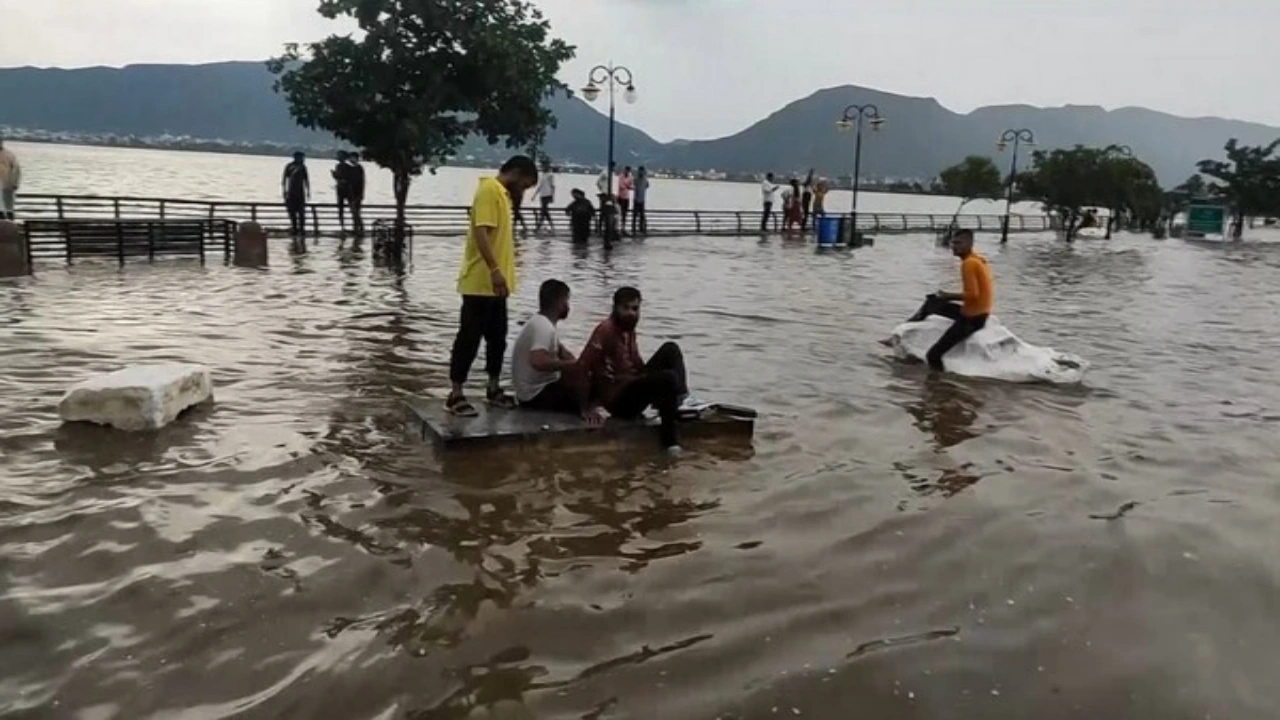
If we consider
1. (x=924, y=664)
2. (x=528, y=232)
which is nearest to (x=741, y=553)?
(x=924, y=664)

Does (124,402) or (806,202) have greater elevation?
(806,202)

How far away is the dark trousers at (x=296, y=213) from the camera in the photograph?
953 inches

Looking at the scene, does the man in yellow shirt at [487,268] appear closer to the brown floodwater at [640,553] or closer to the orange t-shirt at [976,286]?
the brown floodwater at [640,553]

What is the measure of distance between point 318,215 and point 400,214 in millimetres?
6399

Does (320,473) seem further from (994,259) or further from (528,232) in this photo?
(994,259)

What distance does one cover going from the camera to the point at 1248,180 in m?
54.9

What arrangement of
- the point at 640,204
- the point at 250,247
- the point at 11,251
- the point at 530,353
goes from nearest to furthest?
the point at 530,353, the point at 11,251, the point at 250,247, the point at 640,204

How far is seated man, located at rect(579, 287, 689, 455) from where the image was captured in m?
7.05

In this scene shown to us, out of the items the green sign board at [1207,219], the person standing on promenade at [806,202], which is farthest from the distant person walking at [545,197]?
the green sign board at [1207,219]

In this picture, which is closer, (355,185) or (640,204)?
(355,185)

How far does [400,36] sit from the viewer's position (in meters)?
22.3

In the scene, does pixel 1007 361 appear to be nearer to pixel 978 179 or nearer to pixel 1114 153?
pixel 978 179

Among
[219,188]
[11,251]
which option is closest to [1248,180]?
[11,251]

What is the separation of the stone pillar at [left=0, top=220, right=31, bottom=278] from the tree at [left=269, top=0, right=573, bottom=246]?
A: 8406mm
